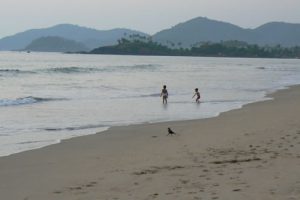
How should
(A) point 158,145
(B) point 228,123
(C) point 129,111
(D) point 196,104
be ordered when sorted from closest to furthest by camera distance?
(A) point 158,145
(B) point 228,123
(C) point 129,111
(D) point 196,104

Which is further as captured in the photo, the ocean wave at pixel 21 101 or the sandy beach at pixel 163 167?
the ocean wave at pixel 21 101

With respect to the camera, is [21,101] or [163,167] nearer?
[163,167]

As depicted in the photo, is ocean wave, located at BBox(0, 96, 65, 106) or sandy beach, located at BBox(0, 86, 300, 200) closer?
sandy beach, located at BBox(0, 86, 300, 200)

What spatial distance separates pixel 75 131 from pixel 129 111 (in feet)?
20.7

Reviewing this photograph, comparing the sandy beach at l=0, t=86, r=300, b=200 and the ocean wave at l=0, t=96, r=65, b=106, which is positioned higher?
the sandy beach at l=0, t=86, r=300, b=200

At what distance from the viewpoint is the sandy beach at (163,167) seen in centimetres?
669

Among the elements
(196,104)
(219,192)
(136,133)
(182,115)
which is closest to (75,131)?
(136,133)

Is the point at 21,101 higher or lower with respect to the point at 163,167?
lower

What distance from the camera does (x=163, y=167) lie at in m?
8.45

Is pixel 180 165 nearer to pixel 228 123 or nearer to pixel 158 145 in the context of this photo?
pixel 158 145

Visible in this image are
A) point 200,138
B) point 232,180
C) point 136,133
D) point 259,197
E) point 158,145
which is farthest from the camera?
point 136,133

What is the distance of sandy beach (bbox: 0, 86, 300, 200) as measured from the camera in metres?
6.69

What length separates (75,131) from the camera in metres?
15.0

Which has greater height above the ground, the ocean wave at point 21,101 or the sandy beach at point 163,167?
the sandy beach at point 163,167
